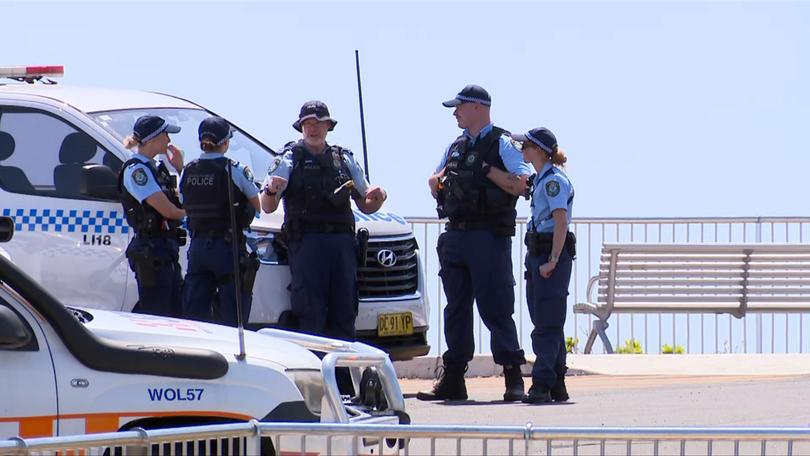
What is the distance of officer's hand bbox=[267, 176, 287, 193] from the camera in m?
10.9

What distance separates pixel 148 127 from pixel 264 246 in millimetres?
1177

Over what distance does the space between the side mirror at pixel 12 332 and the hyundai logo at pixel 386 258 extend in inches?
218

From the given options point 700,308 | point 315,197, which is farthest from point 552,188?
point 700,308

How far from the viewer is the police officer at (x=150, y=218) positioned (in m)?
10.5

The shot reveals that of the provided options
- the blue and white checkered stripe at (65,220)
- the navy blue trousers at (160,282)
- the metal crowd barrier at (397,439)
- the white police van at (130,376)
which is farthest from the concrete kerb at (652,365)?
the metal crowd barrier at (397,439)

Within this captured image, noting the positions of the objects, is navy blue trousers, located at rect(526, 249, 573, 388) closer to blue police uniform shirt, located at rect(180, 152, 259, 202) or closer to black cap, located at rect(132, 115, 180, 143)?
blue police uniform shirt, located at rect(180, 152, 259, 202)

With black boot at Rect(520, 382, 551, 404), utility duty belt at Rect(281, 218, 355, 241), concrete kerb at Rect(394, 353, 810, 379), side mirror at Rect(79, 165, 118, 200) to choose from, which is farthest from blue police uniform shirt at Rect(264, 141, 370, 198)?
concrete kerb at Rect(394, 353, 810, 379)

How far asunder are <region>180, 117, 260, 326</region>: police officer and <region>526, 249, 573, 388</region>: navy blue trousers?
1783 millimetres

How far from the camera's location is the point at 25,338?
613 centimetres

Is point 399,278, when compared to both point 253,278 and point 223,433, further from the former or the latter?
point 223,433

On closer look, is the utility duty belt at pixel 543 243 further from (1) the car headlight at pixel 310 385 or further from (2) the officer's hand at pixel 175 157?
(1) the car headlight at pixel 310 385

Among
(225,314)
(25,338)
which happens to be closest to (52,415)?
(25,338)

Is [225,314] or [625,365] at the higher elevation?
[225,314]

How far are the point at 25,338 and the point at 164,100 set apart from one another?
583cm
